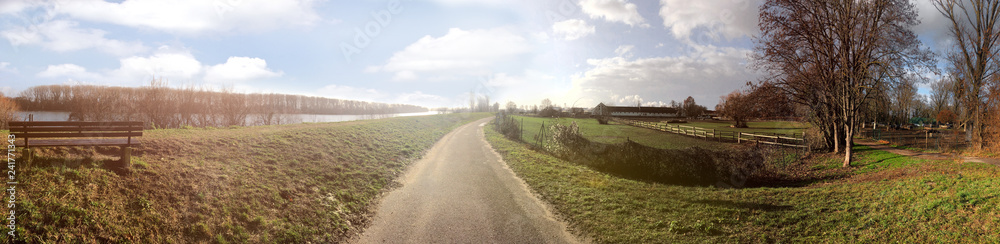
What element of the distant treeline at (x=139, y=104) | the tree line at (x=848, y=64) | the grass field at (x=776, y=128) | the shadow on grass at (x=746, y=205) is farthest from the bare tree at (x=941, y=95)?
the distant treeline at (x=139, y=104)

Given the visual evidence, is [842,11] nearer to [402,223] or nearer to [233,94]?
[402,223]

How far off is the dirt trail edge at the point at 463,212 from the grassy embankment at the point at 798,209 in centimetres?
75

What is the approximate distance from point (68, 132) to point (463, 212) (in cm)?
980

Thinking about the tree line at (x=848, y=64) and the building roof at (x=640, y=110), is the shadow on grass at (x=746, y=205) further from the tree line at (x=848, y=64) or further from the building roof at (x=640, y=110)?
the building roof at (x=640, y=110)

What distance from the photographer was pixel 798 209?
29.9 feet

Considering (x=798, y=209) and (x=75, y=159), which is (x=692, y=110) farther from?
(x=75, y=159)

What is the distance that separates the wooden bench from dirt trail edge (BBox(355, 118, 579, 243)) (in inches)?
240

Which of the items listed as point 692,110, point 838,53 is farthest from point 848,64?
point 692,110

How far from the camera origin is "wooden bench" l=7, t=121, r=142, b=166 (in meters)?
7.58

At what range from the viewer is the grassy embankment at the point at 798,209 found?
7.30m

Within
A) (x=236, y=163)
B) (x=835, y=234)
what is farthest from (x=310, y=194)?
(x=835, y=234)

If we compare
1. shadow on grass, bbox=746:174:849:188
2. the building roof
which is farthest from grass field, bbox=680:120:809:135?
the building roof

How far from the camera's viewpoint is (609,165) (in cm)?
1697

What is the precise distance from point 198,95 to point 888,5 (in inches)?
2159
